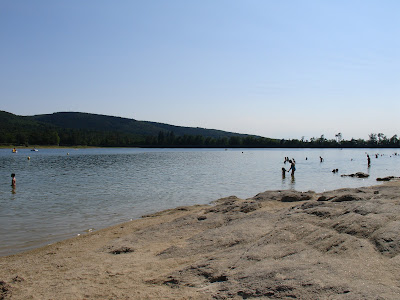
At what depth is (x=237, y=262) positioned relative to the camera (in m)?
7.38

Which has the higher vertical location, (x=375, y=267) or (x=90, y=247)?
(x=375, y=267)

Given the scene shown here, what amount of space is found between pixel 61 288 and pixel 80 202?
15.6 metres

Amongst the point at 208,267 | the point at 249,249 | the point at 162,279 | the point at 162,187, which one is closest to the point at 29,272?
the point at 162,279

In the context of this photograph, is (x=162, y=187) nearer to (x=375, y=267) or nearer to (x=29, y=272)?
(x=29, y=272)

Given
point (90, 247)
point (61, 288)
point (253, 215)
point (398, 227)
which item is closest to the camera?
point (61, 288)

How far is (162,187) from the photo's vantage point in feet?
98.5

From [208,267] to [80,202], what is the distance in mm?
16410

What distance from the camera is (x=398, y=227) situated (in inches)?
316

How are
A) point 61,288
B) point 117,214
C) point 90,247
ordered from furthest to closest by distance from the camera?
point 117,214
point 90,247
point 61,288

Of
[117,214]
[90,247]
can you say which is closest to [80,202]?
[117,214]

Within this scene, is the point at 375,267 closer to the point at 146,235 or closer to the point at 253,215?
the point at 253,215

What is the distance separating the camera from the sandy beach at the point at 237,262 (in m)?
5.93

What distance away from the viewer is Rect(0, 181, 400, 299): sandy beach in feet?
19.5

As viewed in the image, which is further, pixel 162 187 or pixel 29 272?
pixel 162 187
